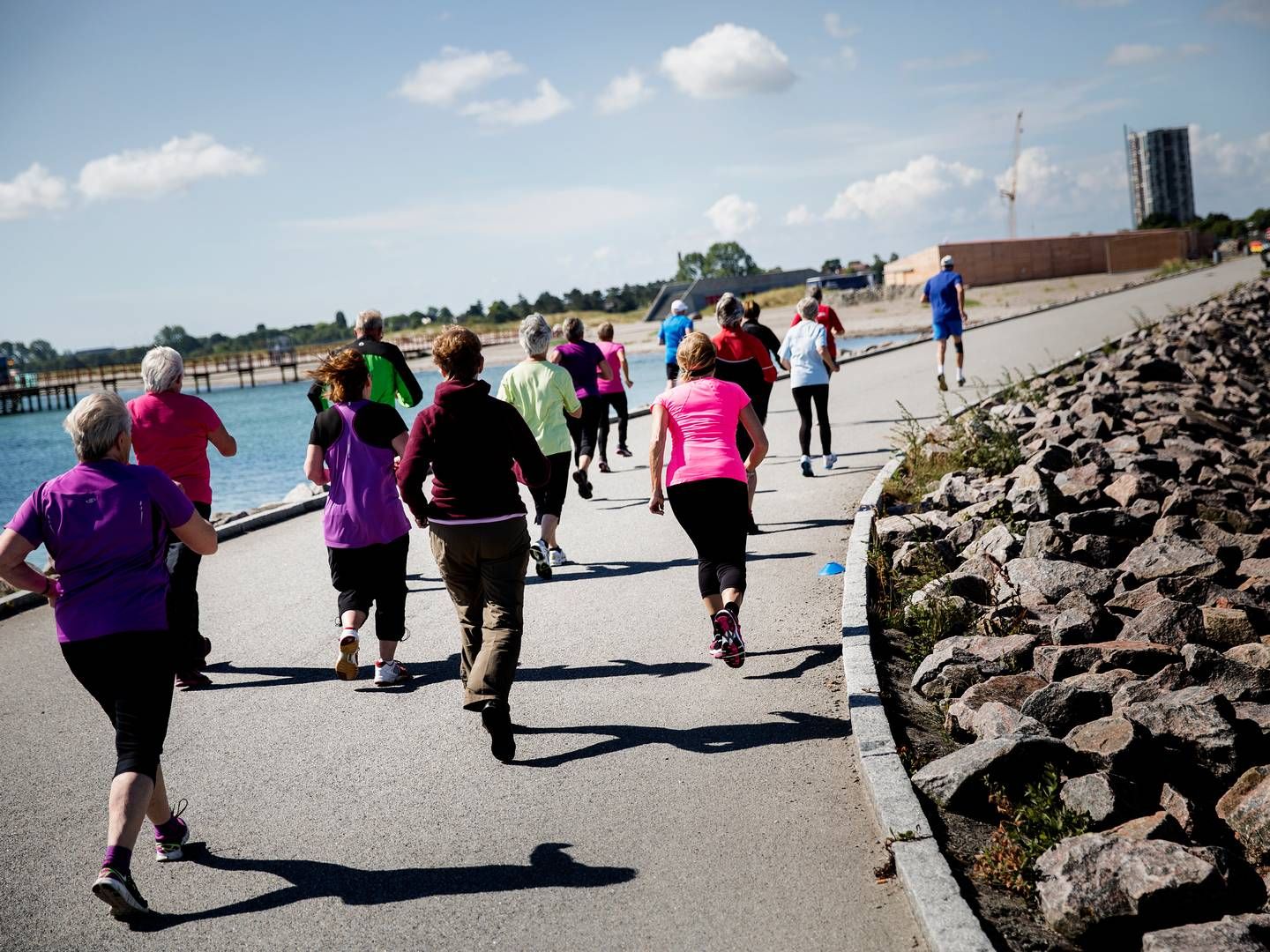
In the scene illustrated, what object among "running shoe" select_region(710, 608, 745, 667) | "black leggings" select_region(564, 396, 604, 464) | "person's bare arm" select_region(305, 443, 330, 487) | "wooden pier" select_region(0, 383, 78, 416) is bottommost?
"running shoe" select_region(710, 608, 745, 667)

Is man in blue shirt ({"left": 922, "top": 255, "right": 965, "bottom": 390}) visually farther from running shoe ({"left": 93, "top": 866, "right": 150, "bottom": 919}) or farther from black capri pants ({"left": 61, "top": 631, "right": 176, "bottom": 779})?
running shoe ({"left": 93, "top": 866, "right": 150, "bottom": 919})

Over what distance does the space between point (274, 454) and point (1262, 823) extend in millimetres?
37018

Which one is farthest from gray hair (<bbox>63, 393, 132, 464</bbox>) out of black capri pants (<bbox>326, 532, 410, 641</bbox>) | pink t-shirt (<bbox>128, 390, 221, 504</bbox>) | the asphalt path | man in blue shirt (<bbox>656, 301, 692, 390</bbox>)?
man in blue shirt (<bbox>656, 301, 692, 390</bbox>)

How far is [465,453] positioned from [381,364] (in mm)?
3233

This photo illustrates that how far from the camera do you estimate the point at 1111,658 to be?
5785 millimetres

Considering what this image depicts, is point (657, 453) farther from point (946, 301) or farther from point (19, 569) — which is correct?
point (946, 301)

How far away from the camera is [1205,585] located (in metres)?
7.29

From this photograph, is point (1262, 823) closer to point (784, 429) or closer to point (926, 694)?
point (926, 694)

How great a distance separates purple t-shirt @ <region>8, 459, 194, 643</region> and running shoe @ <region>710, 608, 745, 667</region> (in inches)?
117

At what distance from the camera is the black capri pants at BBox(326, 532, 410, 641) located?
650 centimetres

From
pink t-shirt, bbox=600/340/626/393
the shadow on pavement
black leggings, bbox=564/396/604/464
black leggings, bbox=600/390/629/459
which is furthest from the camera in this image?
pink t-shirt, bbox=600/340/626/393

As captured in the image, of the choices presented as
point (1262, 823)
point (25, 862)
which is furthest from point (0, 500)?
point (1262, 823)

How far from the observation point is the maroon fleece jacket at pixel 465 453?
5527mm

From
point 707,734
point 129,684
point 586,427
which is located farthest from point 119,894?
point 586,427
